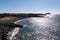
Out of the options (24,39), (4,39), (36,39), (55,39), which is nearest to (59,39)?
(55,39)

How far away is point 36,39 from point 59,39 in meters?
5.26

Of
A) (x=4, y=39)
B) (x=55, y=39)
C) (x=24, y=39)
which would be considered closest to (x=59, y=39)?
(x=55, y=39)

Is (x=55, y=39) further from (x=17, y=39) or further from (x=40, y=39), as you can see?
(x=17, y=39)

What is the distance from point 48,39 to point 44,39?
91 cm

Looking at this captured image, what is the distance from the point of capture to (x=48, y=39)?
89.7 feet

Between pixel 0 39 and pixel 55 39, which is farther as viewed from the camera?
pixel 55 39

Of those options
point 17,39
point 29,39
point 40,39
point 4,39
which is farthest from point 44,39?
point 4,39

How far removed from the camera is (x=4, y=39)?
24062 millimetres

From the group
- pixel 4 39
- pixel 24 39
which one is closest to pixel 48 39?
pixel 24 39

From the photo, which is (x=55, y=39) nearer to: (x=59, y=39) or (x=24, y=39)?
(x=59, y=39)

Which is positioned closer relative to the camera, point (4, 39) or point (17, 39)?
point (4, 39)

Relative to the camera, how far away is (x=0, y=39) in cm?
2364

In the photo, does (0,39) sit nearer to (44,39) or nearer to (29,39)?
(29,39)

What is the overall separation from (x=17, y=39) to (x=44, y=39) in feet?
20.2
